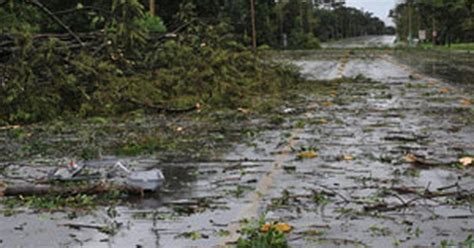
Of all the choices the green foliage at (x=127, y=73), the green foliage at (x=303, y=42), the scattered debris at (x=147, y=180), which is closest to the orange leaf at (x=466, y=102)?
the green foliage at (x=127, y=73)

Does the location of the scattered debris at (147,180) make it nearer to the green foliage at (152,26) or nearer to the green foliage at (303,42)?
the green foliage at (152,26)

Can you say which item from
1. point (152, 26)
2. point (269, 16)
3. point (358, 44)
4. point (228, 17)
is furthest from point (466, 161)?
point (358, 44)

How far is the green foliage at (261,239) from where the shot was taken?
17.0 ft

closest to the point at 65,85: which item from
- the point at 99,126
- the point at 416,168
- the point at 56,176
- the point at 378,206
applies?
the point at 99,126

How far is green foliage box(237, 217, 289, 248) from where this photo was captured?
17.0 feet

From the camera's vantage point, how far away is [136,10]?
1443 centimetres

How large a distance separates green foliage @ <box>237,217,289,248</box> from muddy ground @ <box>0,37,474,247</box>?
0.41 feet

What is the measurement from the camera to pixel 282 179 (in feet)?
25.5

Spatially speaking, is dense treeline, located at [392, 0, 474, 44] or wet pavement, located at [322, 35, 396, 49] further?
wet pavement, located at [322, 35, 396, 49]

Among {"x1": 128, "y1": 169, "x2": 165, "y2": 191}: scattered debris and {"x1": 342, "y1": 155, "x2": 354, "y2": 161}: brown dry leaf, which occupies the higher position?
{"x1": 128, "y1": 169, "x2": 165, "y2": 191}: scattered debris

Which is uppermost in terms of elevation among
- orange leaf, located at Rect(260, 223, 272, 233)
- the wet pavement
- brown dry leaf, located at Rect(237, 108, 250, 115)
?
orange leaf, located at Rect(260, 223, 272, 233)

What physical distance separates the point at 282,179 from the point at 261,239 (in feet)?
8.31

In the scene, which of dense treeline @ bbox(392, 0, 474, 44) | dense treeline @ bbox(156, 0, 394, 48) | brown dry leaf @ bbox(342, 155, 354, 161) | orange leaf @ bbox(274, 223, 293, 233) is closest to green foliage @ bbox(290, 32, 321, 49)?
dense treeline @ bbox(156, 0, 394, 48)

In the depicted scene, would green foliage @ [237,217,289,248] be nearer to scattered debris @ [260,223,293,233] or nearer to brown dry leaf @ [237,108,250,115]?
scattered debris @ [260,223,293,233]
